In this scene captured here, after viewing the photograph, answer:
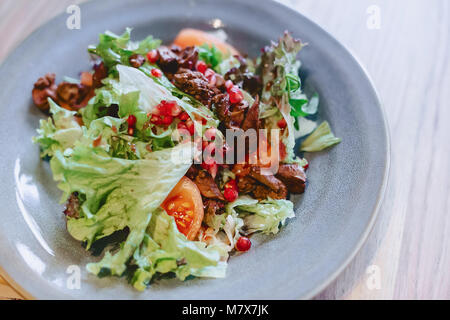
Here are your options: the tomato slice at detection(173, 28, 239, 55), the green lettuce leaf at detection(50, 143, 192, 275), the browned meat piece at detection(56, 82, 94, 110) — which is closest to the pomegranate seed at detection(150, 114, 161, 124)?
the green lettuce leaf at detection(50, 143, 192, 275)

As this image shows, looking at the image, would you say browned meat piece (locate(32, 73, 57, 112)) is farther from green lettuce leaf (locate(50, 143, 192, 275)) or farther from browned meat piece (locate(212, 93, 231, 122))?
browned meat piece (locate(212, 93, 231, 122))

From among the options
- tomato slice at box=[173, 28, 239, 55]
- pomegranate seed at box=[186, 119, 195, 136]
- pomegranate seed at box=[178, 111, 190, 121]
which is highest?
tomato slice at box=[173, 28, 239, 55]

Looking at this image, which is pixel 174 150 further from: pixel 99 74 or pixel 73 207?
pixel 99 74

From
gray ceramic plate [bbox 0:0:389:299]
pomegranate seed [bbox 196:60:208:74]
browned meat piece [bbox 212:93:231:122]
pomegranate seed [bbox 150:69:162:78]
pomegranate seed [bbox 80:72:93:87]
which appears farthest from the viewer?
pomegranate seed [bbox 80:72:93:87]

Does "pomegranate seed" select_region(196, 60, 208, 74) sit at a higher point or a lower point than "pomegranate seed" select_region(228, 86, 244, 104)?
higher

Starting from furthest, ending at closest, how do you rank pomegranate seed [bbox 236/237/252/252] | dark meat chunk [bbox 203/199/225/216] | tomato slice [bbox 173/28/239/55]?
tomato slice [bbox 173/28/239/55]
dark meat chunk [bbox 203/199/225/216]
pomegranate seed [bbox 236/237/252/252]

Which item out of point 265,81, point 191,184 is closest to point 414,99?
point 265,81
